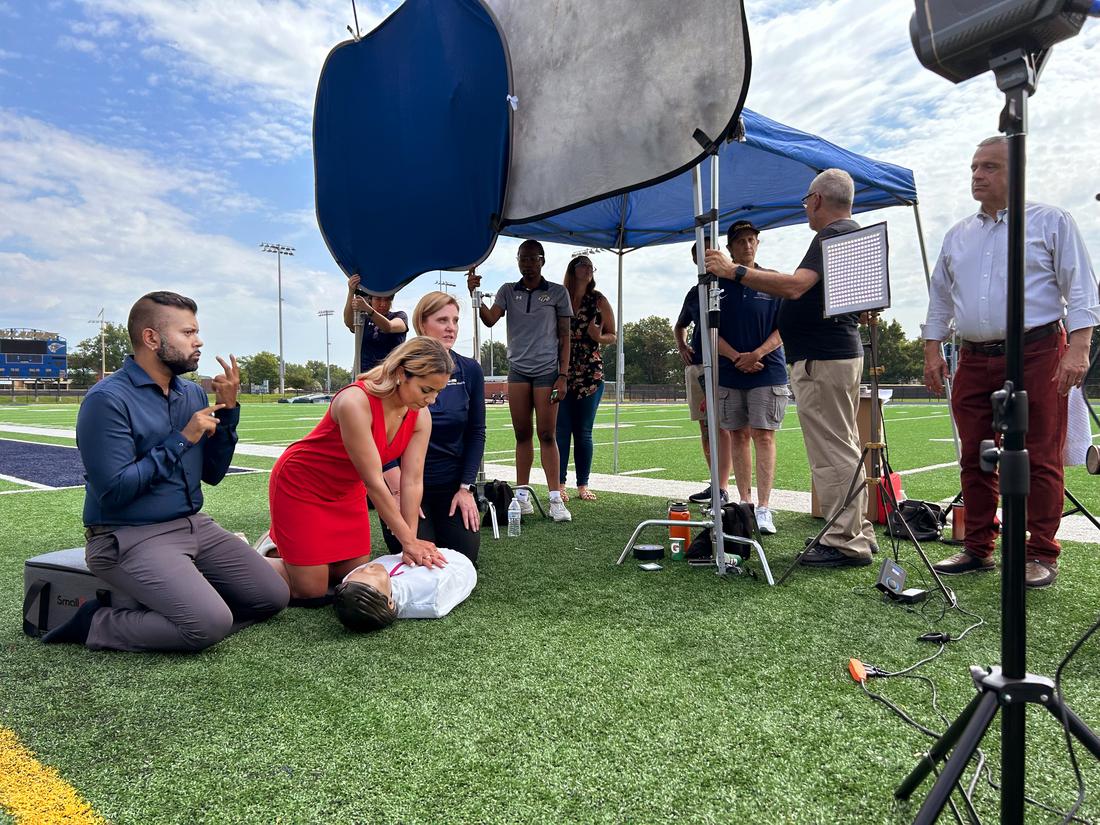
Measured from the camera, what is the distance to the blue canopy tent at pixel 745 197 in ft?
15.7

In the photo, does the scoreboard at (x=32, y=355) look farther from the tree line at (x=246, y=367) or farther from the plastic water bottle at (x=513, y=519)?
the plastic water bottle at (x=513, y=519)

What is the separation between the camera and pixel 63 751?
183 cm

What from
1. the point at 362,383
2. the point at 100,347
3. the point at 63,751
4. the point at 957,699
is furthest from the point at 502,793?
the point at 100,347

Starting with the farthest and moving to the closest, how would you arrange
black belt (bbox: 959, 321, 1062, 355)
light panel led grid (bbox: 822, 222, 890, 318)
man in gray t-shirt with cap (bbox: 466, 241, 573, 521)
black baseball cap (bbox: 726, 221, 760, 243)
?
man in gray t-shirt with cap (bbox: 466, 241, 573, 521), black baseball cap (bbox: 726, 221, 760, 243), black belt (bbox: 959, 321, 1062, 355), light panel led grid (bbox: 822, 222, 890, 318)

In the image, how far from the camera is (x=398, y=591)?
9.64ft

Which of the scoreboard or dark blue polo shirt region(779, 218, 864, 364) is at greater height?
the scoreboard

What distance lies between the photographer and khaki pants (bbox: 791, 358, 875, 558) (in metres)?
3.70

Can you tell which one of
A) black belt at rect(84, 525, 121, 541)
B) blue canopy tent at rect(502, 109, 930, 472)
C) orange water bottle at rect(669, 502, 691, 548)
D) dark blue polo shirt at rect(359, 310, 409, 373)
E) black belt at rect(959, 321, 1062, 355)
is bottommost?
orange water bottle at rect(669, 502, 691, 548)

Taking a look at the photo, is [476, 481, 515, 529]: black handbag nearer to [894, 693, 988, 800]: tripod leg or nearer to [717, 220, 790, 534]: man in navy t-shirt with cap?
[717, 220, 790, 534]: man in navy t-shirt with cap

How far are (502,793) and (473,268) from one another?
3557 mm

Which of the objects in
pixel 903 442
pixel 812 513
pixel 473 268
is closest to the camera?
pixel 473 268

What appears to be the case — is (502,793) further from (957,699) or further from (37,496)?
(37,496)

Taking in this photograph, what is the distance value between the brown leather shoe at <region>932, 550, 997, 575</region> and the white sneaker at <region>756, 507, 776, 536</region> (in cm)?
115

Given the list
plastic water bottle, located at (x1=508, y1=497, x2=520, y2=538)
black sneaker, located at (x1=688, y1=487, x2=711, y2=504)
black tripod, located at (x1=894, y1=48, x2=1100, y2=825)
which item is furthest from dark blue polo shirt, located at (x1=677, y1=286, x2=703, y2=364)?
black tripod, located at (x1=894, y1=48, x2=1100, y2=825)
